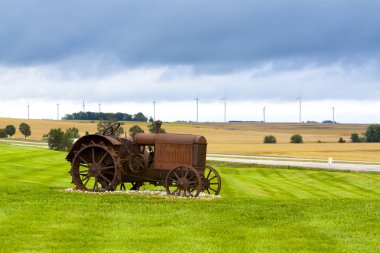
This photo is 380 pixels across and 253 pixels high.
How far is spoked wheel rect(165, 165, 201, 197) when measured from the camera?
22672mm

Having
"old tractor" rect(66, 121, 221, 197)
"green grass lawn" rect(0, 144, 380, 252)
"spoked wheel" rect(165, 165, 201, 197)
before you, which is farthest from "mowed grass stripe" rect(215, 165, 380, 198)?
"green grass lawn" rect(0, 144, 380, 252)

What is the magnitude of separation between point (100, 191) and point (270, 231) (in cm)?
925

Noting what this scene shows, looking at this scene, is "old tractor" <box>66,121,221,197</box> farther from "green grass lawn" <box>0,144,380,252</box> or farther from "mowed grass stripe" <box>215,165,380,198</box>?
"mowed grass stripe" <box>215,165,380,198</box>

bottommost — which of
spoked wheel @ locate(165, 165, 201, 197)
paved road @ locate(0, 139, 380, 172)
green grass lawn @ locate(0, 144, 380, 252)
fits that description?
paved road @ locate(0, 139, 380, 172)

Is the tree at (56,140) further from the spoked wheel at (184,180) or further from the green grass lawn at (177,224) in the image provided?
the spoked wheel at (184,180)

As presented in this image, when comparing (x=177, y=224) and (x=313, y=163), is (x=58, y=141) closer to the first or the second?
(x=313, y=163)

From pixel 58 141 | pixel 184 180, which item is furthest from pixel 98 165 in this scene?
pixel 58 141

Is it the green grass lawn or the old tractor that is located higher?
the old tractor

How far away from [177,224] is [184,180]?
6127mm

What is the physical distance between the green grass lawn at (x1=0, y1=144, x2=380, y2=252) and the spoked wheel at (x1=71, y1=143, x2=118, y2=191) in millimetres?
1150

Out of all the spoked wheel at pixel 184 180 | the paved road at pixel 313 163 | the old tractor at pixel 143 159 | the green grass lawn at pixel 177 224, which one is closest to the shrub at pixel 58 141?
the paved road at pixel 313 163

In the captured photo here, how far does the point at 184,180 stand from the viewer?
74.6 ft

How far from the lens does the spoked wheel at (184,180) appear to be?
893 inches

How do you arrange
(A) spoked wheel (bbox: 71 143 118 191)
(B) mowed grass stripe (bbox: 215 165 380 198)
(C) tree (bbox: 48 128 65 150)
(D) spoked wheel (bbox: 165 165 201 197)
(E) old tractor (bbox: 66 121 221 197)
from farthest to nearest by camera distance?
(C) tree (bbox: 48 128 65 150)
(B) mowed grass stripe (bbox: 215 165 380 198)
(A) spoked wheel (bbox: 71 143 118 191)
(E) old tractor (bbox: 66 121 221 197)
(D) spoked wheel (bbox: 165 165 201 197)
